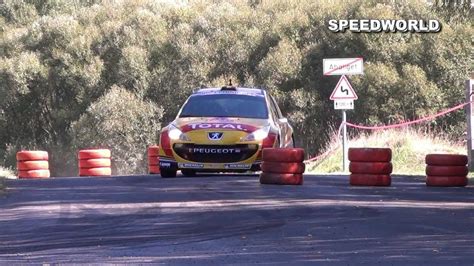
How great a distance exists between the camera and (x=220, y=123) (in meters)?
18.2

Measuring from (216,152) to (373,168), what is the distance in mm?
2873

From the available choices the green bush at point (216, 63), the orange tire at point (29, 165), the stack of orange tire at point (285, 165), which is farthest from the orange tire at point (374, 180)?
the green bush at point (216, 63)

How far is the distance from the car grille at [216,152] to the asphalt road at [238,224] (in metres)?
1.32

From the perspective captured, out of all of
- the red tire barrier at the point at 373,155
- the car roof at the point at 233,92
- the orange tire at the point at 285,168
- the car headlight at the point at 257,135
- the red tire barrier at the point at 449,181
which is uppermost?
the car roof at the point at 233,92

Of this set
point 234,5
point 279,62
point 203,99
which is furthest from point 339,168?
point 234,5

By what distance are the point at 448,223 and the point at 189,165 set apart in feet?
23.9

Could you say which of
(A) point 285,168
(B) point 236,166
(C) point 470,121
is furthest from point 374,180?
(C) point 470,121

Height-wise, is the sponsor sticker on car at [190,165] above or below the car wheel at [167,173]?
above

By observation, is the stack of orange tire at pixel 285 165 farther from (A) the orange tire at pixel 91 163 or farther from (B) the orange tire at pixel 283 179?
(A) the orange tire at pixel 91 163

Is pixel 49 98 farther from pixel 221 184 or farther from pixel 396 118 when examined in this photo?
pixel 221 184

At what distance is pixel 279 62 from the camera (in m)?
36.8

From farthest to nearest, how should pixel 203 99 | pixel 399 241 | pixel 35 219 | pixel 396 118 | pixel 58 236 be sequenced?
pixel 396 118
pixel 203 99
pixel 35 219
pixel 58 236
pixel 399 241

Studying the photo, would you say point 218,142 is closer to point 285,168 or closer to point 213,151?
point 213,151

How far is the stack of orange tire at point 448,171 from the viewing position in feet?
54.8
